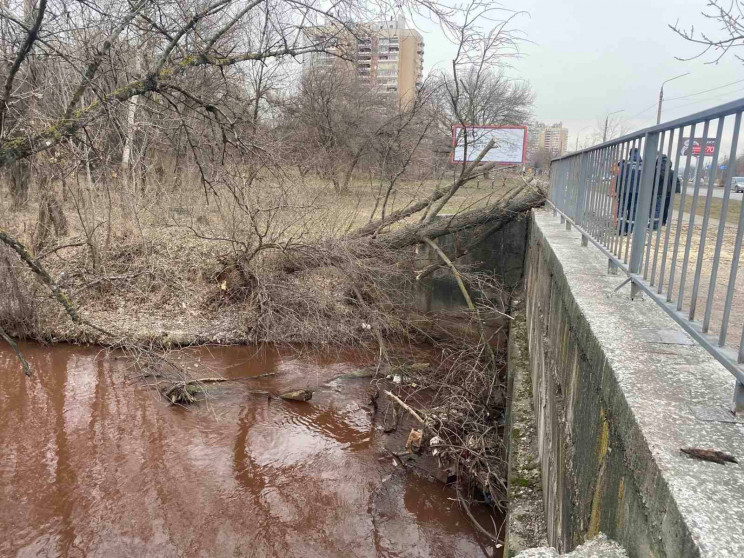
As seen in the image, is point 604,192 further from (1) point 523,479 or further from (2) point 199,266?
(2) point 199,266

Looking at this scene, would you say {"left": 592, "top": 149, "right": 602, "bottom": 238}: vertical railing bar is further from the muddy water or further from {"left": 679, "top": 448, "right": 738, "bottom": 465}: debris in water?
the muddy water

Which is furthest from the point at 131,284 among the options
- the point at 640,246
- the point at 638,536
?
the point at 638,536

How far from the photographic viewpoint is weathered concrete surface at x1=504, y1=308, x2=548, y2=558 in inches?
132

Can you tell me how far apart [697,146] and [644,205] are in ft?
2.35

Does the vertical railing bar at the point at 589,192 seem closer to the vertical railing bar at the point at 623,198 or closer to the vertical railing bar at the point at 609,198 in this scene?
the vertical railing bar at the point at 609,198

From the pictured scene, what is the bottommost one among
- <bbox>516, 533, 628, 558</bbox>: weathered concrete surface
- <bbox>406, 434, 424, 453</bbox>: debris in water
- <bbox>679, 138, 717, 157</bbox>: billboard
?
<bbox>406, 434, 424, 453</bbox>: debris in water

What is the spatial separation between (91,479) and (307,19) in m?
6.00

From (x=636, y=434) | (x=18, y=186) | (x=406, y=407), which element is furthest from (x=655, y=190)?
(x=18, y=186)

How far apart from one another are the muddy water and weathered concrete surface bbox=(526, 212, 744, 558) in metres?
2.69

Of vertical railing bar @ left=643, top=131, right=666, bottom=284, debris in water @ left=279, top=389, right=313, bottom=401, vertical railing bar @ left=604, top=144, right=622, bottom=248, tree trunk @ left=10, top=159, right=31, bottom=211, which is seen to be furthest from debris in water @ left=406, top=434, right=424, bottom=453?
tree trunk @ left=10, top=159, right=31, bottom=211

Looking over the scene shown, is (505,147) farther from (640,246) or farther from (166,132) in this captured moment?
(640,246)

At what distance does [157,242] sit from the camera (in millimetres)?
12633

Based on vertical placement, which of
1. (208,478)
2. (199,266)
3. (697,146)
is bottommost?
(208,478)

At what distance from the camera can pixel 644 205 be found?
2.91 metres
